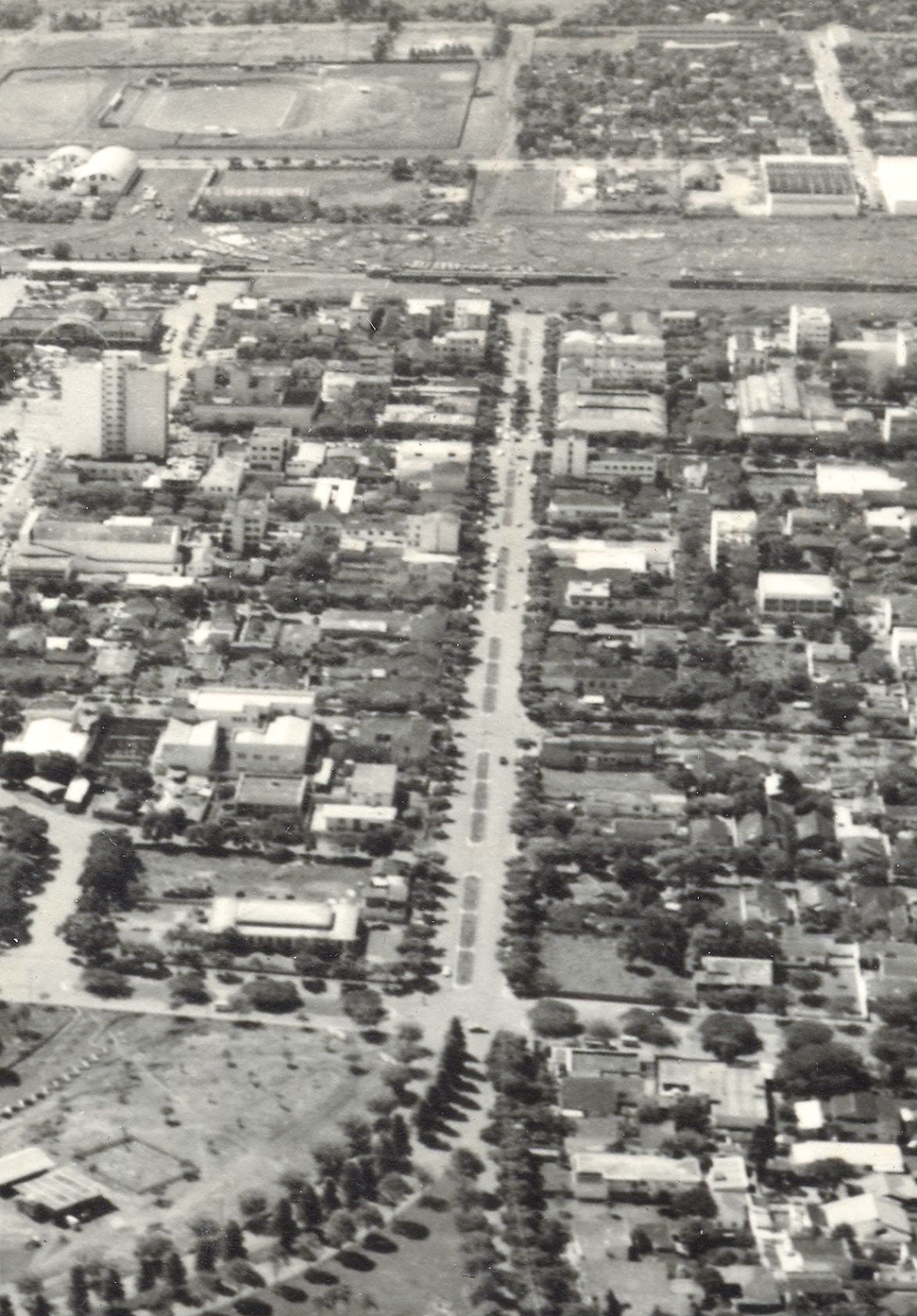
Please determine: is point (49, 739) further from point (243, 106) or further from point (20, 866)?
point (243, 106)

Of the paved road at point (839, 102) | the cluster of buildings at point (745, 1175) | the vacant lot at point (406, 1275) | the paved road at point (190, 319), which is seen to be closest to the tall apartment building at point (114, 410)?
the paved road at point (190, 319)

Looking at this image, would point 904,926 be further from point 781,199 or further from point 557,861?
point 781,199

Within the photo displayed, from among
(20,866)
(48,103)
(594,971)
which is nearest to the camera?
(594,971)

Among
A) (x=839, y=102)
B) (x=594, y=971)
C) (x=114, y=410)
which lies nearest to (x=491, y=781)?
(x=594, y=971)

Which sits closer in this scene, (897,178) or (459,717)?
(459,717)

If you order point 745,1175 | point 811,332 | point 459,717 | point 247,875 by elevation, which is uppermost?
point 745,1175

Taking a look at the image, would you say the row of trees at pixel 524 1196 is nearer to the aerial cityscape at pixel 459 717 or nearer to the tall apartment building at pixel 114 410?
the aerial cityscape at pixel 459 717
